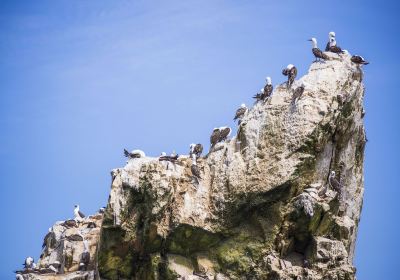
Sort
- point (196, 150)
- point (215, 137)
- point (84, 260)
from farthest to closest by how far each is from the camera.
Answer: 1. point (215, 137)
2. point (196, 150)
3. point (84, 260)

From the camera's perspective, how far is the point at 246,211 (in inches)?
964

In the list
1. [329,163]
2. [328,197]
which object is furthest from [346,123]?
[328,197]

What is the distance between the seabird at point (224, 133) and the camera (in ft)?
88.1

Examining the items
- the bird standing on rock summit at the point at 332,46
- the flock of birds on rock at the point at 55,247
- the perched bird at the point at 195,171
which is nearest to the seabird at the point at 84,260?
the flock of birds on rock at the point at 55,247

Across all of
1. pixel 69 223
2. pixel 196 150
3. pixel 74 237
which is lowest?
pixel 74 237

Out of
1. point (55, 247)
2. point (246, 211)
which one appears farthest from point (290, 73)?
point (55, 247)

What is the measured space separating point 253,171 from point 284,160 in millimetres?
1120

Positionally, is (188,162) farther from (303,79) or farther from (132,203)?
(303,79)

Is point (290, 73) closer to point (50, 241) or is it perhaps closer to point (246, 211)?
point (246, 211)

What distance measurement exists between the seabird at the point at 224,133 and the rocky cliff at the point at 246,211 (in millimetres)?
1080

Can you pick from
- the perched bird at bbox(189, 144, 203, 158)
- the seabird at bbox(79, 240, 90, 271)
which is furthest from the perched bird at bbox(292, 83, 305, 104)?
the seabird at bbox(79, 240, 90, 271)

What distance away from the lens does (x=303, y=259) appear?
23859 mm

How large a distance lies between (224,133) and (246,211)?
3.63 metres

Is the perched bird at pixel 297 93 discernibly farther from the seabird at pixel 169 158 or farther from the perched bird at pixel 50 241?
the perched bird at pixel 50 241
